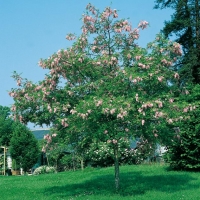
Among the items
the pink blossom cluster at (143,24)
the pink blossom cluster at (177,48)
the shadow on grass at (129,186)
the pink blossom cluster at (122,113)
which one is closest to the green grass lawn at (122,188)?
the shadow on grass at (129,186)

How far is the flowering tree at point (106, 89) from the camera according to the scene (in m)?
15.6

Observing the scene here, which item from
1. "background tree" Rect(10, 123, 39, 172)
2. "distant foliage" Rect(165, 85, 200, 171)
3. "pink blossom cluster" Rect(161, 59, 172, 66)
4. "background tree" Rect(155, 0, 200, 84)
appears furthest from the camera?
"background tree" Rect(10, 123, 39, 172)

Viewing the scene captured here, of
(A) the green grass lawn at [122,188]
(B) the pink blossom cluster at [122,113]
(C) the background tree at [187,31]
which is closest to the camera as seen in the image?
(B) the pink blossom cluster at [122,113]

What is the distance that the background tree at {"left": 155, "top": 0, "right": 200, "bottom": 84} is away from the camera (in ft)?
111

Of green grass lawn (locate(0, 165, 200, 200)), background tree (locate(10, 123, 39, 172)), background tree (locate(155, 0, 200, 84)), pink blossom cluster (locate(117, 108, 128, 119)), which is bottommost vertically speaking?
green grass lawn (locate(0, 165, 200, 200))

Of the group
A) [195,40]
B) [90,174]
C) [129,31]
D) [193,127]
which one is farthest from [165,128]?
[195,40]

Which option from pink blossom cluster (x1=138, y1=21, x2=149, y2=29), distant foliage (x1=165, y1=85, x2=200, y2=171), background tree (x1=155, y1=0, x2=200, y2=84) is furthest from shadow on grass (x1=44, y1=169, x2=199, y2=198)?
background tree (x1=155, y1=0, x2=200, y2=84)

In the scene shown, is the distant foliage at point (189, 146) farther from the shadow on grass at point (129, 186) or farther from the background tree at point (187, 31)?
the background tree at point (187, 31)

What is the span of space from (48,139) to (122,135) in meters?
3.37

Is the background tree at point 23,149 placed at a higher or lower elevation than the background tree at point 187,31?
lower

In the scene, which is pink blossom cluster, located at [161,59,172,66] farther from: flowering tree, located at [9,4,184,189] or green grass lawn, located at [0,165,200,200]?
green grass lawn, located at [0,165,200,200]

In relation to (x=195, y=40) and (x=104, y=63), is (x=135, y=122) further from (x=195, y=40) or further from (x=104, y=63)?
(x=195, y=40)

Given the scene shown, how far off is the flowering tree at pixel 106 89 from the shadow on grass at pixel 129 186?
3.45 ft

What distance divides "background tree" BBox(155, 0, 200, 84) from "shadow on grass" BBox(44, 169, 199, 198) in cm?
1297
